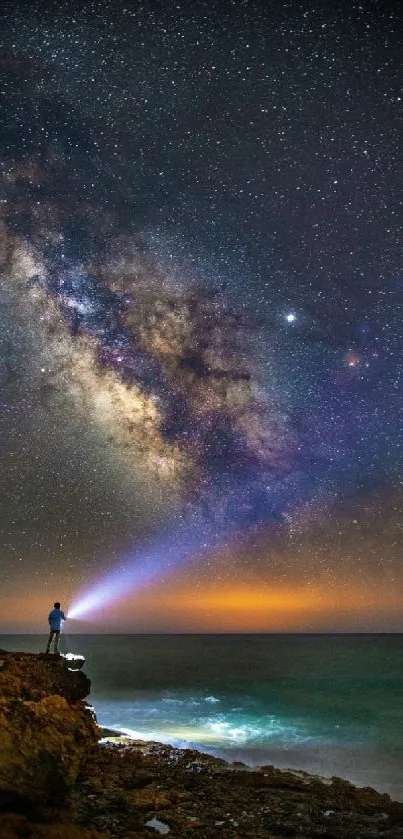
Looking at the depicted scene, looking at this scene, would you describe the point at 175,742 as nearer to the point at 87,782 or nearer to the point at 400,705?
the point at 87,782

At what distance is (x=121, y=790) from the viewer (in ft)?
33.7

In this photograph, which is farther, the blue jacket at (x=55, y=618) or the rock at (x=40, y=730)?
the blue jacket at (x=55, y=618)

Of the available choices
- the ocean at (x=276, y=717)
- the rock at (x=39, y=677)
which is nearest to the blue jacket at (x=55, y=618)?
the rock at (x=39, y=677)

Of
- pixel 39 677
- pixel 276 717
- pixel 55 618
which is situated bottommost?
pixel 276 717

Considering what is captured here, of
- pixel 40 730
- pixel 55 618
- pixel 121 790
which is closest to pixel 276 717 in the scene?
pixel 55 618

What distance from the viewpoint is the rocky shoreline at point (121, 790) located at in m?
7.31

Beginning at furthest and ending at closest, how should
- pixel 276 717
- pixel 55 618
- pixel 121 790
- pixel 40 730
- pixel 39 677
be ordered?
pixel 276 717
pixel 55 618
pixel 39 677
pixel 121 790
pixel 40 730

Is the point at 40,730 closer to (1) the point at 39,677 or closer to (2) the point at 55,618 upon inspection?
(1) the point at 39,677

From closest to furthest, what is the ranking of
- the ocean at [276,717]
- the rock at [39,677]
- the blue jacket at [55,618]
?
the rock at [39,677]
the blue jacket at [55,618]
the ocean at [276,717]

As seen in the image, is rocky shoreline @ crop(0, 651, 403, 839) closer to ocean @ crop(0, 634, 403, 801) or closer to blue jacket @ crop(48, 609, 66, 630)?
blue jacket @ crop(48, 609, 66, 630)

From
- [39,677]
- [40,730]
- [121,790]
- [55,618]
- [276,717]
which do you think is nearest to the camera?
[40,730]

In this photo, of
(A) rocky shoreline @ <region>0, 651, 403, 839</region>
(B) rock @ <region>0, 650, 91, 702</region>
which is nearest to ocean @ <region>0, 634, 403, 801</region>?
(A) rocky shoreline @ <region>0, 651, 403, 839</region>

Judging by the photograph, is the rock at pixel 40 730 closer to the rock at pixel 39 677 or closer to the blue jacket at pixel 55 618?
the rock at pixel 39 677

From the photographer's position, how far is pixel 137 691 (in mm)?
49844
